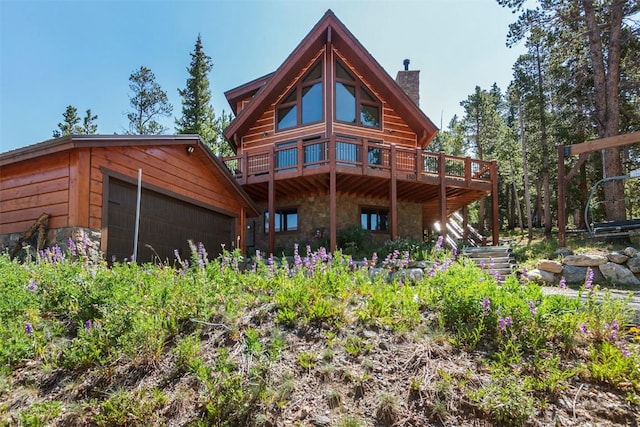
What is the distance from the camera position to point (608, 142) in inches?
416

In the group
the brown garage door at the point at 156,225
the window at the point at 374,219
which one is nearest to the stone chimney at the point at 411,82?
the window at the point at 374,219

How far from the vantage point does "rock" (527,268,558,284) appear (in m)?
9.86

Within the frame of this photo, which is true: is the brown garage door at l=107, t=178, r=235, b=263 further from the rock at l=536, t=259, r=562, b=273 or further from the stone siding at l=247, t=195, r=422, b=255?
the rock at l=536, t=259, r=562, b=273

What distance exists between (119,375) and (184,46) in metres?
28.7

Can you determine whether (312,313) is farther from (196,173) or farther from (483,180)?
(483,180)

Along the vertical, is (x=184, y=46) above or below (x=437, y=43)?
above

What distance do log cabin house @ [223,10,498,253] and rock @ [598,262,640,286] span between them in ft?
15.1

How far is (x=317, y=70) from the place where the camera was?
15297 mm

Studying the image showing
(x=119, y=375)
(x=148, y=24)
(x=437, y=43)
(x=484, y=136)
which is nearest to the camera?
(x=119, y=375)

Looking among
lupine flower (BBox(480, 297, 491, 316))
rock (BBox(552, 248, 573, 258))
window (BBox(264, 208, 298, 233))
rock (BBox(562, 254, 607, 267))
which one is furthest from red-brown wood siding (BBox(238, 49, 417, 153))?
lupine flower (BBox(480, 297, 491, 316))

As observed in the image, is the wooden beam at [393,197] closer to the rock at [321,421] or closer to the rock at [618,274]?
the rock at [618,274]

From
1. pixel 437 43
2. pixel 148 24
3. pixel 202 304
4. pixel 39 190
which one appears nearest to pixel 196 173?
pixel 39 190

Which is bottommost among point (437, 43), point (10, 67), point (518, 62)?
point (10, 67)

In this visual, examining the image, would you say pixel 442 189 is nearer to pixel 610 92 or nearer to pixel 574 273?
pixel 574 273
